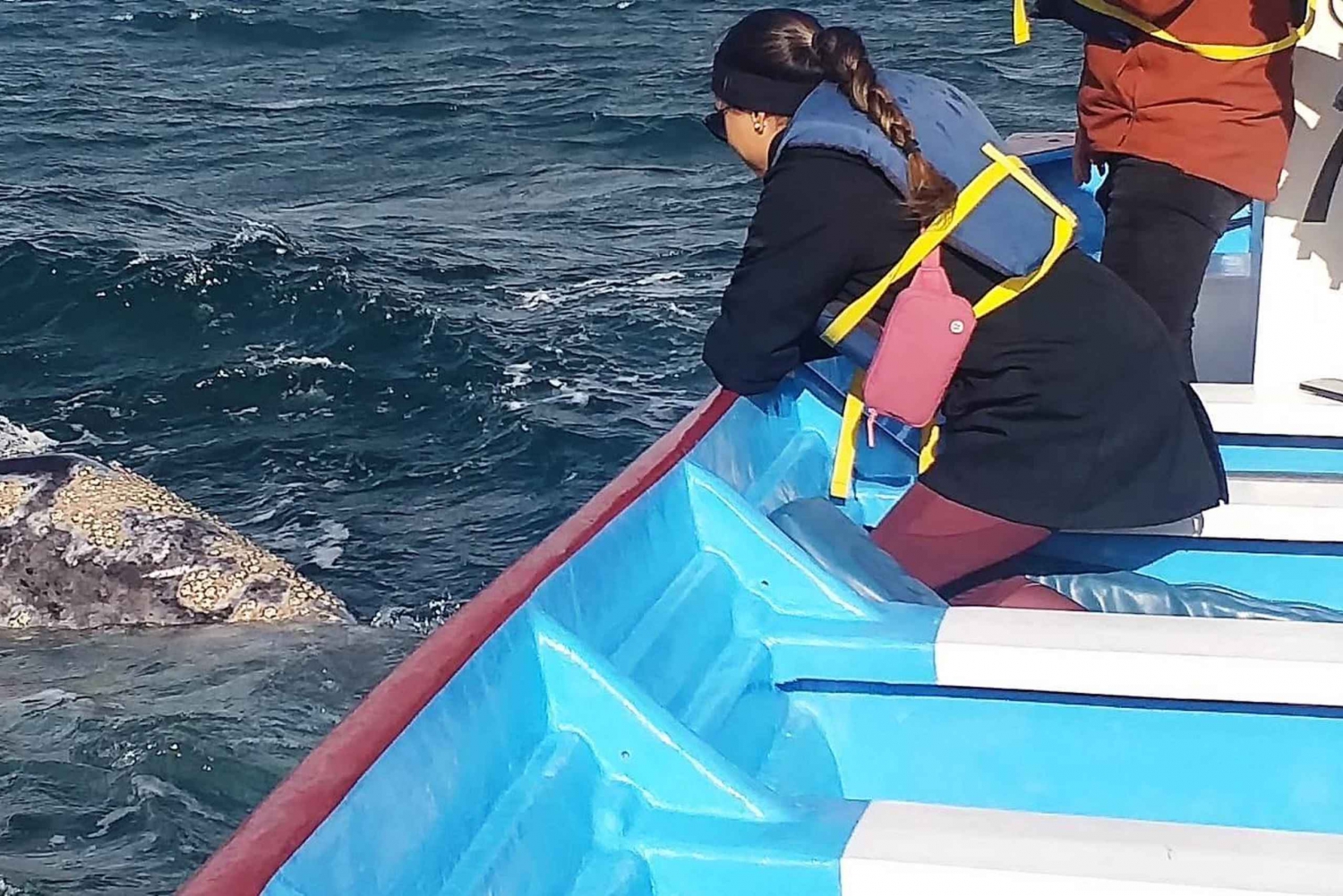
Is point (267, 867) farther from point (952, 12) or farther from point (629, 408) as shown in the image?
point (952, 12)

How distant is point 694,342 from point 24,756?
468 centimetres

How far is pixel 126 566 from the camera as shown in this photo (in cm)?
690

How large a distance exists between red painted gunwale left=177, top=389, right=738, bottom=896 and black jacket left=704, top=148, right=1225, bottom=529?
51 cm

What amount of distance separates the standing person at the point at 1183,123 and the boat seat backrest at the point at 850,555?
0.90 metres

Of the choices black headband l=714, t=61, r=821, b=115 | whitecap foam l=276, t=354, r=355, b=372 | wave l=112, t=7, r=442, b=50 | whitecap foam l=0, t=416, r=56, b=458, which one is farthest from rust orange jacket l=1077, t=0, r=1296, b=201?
wave l=112, t=7, r=442, b=50

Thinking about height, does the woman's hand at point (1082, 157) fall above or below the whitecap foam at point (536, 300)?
above

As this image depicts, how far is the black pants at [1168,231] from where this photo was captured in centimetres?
418

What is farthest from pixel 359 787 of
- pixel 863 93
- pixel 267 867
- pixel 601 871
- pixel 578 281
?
pixel 578 281

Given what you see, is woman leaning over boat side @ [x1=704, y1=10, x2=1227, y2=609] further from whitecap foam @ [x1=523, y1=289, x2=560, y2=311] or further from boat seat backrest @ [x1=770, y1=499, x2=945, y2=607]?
whitecap foam @ [x1=523, y1=289, x2=560, y2=311]

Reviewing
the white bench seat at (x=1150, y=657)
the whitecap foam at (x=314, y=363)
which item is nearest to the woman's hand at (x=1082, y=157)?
the white bench seat at (x=1150, y=657)

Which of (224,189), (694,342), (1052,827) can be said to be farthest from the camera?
(224,189)

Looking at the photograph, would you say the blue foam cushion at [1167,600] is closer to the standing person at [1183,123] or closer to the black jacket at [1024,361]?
the black jacket at [1024,361]

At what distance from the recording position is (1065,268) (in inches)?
140

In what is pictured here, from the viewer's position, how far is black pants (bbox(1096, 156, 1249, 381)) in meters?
4.18
